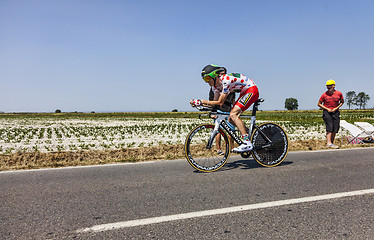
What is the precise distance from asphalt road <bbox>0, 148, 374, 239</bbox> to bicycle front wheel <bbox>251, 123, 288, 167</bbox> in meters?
0.21

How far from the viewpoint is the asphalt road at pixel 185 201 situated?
2.73 metres

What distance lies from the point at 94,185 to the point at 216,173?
2199 mm

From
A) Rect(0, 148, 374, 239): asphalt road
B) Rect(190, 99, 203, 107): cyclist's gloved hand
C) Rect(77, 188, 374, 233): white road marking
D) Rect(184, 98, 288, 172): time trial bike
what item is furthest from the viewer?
Rect(184, 98, 288, 172): time trial bike

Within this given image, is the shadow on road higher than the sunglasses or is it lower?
lower

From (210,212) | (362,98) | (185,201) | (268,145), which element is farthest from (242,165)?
(362,98)

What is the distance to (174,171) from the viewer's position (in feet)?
17.6

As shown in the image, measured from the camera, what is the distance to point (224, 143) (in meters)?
5.71

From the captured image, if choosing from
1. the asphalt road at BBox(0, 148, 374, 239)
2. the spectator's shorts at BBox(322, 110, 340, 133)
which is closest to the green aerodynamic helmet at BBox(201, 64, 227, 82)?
the asphalt road at BBox(0, 148, 374, 239)

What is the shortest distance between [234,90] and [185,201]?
2733 mm

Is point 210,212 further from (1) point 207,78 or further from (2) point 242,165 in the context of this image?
(2) point 242,165

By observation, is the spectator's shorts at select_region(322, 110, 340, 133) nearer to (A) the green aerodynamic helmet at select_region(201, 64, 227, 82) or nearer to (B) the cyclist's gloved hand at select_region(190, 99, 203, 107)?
(A) the green aerodynamic helmet at select_region(201, 64, 227, 82)

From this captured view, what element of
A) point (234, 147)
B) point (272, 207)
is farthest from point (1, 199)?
point (234, 147)

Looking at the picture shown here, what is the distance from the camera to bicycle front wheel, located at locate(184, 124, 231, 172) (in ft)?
17.6

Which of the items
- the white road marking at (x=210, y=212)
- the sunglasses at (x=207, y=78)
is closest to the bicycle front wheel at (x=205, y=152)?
the sunglasses at (x=207, y=78)
